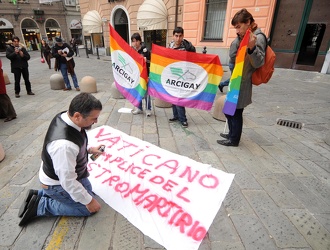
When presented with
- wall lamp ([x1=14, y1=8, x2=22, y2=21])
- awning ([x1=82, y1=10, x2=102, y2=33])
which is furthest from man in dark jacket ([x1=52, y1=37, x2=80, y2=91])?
wall lamp ([x1=14, y1=8, x2=22, y2=21])

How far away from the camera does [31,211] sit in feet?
6.05

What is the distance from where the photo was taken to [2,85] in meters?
4.02

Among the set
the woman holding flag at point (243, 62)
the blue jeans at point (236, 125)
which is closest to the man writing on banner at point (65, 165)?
the woman holding flag at point (243, 62)

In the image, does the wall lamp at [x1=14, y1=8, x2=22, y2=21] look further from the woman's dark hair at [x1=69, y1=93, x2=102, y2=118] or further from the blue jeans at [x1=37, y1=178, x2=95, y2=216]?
the woman's dark hair at [x1=69, y1=93, x2=102, y2=118]

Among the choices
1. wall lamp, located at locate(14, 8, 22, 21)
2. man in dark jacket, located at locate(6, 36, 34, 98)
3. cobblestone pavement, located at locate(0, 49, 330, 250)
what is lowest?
cobblestone pavement, located at locate(0, 49, 330, 250)

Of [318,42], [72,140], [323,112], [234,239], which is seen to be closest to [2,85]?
[72,140]

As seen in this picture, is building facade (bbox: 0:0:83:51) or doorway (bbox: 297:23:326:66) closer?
doorway (bbox: 297:23:326:66)

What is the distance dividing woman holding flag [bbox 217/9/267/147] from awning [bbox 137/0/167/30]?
1104 cm

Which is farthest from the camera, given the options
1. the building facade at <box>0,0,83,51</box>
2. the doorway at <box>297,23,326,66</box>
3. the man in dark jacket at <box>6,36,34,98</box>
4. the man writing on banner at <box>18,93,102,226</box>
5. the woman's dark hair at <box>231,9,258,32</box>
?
the building facade at <box>0,0,83,51</box>

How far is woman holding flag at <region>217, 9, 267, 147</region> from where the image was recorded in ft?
7.73

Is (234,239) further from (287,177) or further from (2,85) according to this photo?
(2,85)

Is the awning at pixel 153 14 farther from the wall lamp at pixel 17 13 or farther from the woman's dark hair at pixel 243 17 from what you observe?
the wall lamp at pixel 17 13

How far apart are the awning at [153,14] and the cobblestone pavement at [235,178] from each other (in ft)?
29.3

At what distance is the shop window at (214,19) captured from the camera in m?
9.70
